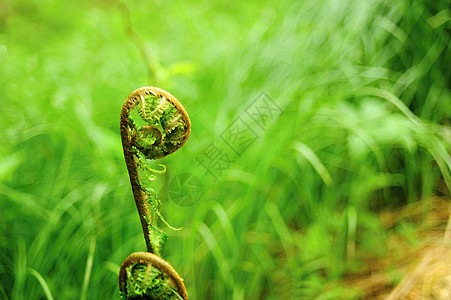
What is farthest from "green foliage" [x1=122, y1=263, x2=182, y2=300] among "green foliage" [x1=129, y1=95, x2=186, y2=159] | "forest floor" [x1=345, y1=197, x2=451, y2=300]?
"forest floor" [x1=345, y1=197, x2=451, y2=300]

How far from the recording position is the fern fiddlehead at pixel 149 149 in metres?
0.65

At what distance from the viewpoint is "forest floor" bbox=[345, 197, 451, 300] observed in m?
1.26

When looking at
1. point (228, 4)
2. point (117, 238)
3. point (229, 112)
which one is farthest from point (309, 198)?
point (228, 4)

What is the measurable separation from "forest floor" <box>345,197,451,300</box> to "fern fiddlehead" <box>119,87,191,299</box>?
84 centimetres

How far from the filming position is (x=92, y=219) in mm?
1262

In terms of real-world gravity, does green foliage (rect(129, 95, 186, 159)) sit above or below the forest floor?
above

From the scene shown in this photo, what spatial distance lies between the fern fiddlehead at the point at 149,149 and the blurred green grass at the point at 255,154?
0.48m

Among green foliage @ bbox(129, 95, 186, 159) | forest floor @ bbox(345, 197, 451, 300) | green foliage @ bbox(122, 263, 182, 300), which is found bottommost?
forest floor @ bbox(345, 197, 451, 300)

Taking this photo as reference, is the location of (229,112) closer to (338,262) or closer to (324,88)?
(324,88)

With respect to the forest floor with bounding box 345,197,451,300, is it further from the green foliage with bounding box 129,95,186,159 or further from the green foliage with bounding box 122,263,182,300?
the green foliage with bounding box 129,95,186,159

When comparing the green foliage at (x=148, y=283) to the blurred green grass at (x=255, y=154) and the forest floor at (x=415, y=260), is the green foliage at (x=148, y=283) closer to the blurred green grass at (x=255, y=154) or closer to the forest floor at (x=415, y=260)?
the blurred green grass at (x=255, y=154)

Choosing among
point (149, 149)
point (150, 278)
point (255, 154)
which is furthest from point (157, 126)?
point (255, 154)

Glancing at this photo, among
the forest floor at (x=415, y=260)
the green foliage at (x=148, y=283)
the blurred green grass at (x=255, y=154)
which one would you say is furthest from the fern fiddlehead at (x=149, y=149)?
the forest floor at (x=415, y=260)

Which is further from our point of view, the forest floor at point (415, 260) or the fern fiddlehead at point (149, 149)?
the forest floor at point (415, 260)
